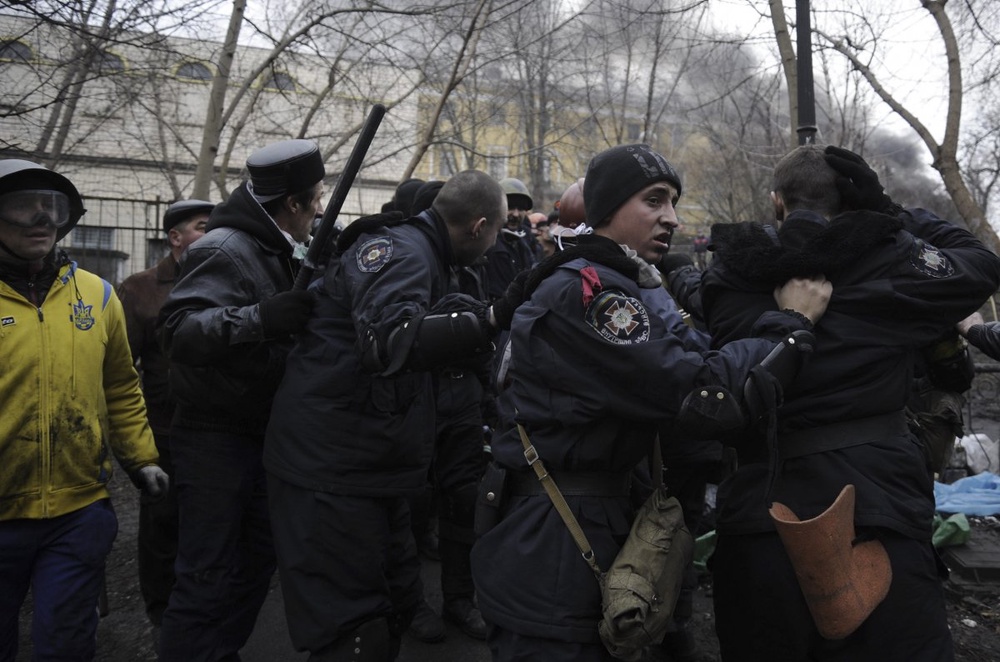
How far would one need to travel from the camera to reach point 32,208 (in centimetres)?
285

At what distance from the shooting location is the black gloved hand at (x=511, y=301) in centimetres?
227

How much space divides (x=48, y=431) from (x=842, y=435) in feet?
9.05

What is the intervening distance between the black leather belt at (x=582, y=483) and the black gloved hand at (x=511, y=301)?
468 mm

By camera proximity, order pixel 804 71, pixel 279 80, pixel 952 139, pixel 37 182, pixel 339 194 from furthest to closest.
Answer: pixel 279 80 < pixel 952 139 < pixel 804 71 < pixel 37 182 < pixel 339 194

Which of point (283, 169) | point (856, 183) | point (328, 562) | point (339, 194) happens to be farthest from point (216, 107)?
point (856, 183)

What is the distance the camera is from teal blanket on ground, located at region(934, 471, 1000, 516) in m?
5.06

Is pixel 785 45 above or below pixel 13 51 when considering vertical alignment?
above

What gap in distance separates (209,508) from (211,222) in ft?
3.93

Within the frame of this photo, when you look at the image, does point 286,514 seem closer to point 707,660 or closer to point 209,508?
point 209,508

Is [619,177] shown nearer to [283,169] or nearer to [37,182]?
[283,169]

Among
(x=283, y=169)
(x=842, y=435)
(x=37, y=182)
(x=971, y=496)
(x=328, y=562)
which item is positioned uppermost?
(x=283, y=169)

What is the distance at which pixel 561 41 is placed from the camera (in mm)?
13188

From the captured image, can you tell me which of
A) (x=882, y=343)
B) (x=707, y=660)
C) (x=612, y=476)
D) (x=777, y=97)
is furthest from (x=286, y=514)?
(x=777, y=97)

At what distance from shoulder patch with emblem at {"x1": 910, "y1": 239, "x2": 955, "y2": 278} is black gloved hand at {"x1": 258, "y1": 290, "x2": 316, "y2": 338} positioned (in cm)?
200
